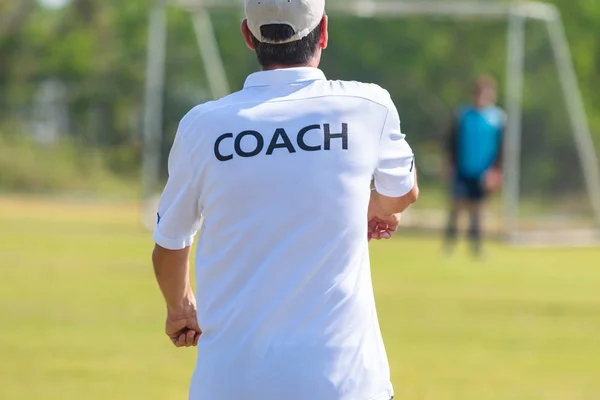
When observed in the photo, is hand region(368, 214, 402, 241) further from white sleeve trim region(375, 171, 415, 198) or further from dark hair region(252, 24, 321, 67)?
dark hair region(252, 24, 321, 67)

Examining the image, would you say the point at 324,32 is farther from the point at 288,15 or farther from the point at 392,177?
the point at 392,177

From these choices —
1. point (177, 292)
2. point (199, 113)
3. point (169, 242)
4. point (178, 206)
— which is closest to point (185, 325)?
point (177, 292)

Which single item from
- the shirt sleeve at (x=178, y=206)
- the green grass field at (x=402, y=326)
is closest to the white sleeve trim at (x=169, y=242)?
the shirt sleeve at (x=178, y=206)

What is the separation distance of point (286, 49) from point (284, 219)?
1.38 feet

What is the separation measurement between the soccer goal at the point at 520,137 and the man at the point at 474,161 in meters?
3.81

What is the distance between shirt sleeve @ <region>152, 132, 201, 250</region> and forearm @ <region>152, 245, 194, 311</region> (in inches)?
1.4

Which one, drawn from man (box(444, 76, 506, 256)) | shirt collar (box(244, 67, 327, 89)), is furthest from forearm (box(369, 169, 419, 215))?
man (box(444, 76, 506, 256))

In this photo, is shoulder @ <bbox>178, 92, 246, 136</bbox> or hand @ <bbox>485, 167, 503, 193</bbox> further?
hand @ <bbox>485, 167, 503, 193</bbox>

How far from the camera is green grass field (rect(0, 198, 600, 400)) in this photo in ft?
27.4

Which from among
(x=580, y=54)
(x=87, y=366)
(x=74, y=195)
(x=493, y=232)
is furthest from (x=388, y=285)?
(x=580, y=54)

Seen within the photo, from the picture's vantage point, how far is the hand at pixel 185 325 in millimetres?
3668

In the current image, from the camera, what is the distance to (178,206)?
11.3 feet

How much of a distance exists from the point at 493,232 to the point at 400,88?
10.1ft

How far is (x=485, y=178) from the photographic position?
19234 millimetres
